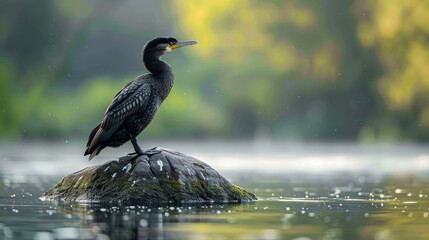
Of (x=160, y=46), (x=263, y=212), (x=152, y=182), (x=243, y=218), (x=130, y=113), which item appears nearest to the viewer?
(x=243, y=218)

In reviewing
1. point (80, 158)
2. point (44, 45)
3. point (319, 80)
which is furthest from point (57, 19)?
point (80, 158)

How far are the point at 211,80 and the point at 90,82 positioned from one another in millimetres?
8195

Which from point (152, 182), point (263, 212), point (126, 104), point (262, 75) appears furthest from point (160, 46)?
point (262, 75)

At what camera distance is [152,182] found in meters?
20.4

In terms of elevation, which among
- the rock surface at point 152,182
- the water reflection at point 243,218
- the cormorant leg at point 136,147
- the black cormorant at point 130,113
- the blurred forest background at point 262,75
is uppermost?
the blurred forest background at point 262,75

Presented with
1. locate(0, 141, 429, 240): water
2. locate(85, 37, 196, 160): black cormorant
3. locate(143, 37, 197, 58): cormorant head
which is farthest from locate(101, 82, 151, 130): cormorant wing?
locate(0, 141, 429, 240): water

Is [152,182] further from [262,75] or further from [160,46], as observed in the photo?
[262,75]

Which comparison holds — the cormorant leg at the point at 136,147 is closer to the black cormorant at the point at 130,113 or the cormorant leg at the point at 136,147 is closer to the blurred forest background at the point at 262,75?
the black cormorant at the point at 130,113

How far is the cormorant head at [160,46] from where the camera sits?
21406mm

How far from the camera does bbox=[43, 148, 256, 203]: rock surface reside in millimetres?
20297

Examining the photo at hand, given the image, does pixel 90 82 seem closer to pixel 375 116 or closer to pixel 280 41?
pixel 280 41

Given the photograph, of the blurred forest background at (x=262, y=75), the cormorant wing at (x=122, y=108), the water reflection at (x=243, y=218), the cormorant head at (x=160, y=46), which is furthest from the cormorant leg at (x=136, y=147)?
the blurred forest background at (x=262, y=75)

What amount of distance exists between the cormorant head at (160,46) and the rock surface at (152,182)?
1.63 meters

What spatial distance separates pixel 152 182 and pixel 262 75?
5843 centimetres
